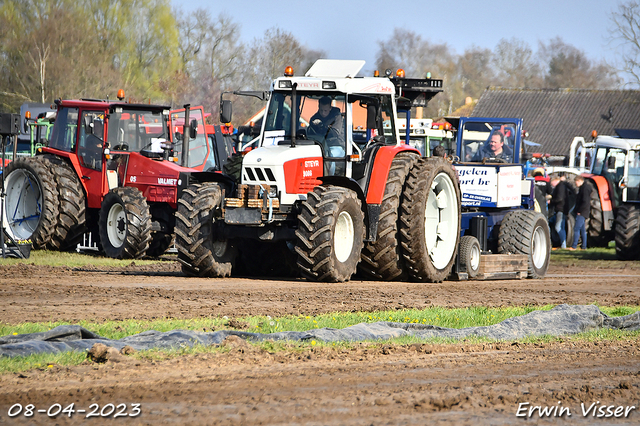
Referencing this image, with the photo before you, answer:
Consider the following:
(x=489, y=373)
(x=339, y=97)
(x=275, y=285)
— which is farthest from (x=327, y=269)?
(x=489, y=373)

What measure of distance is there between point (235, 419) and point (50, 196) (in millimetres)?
12457

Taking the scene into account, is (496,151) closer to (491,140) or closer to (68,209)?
(491,140)

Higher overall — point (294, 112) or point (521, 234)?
point (294, 112)

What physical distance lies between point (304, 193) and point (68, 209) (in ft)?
20.7

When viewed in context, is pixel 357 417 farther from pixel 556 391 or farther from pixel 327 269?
pixel 327 269

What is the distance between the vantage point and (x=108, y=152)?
52.7ft

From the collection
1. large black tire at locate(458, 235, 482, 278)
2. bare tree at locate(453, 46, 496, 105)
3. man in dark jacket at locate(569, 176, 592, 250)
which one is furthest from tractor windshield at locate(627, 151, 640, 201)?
bare tree at locate(453, 46, 496, 105)

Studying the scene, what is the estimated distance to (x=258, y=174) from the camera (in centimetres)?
1150

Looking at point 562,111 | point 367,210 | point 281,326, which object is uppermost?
point 562,111

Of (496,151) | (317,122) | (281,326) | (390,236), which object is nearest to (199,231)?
(317,122)

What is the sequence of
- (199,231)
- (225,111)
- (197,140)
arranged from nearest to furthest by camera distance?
(199,231) < (225,111) < (197,140)

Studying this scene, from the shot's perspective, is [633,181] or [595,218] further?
[595,218]

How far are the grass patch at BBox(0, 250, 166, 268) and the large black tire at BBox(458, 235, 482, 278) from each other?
578 cm

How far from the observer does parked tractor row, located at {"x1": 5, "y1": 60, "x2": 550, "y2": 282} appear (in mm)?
11477
